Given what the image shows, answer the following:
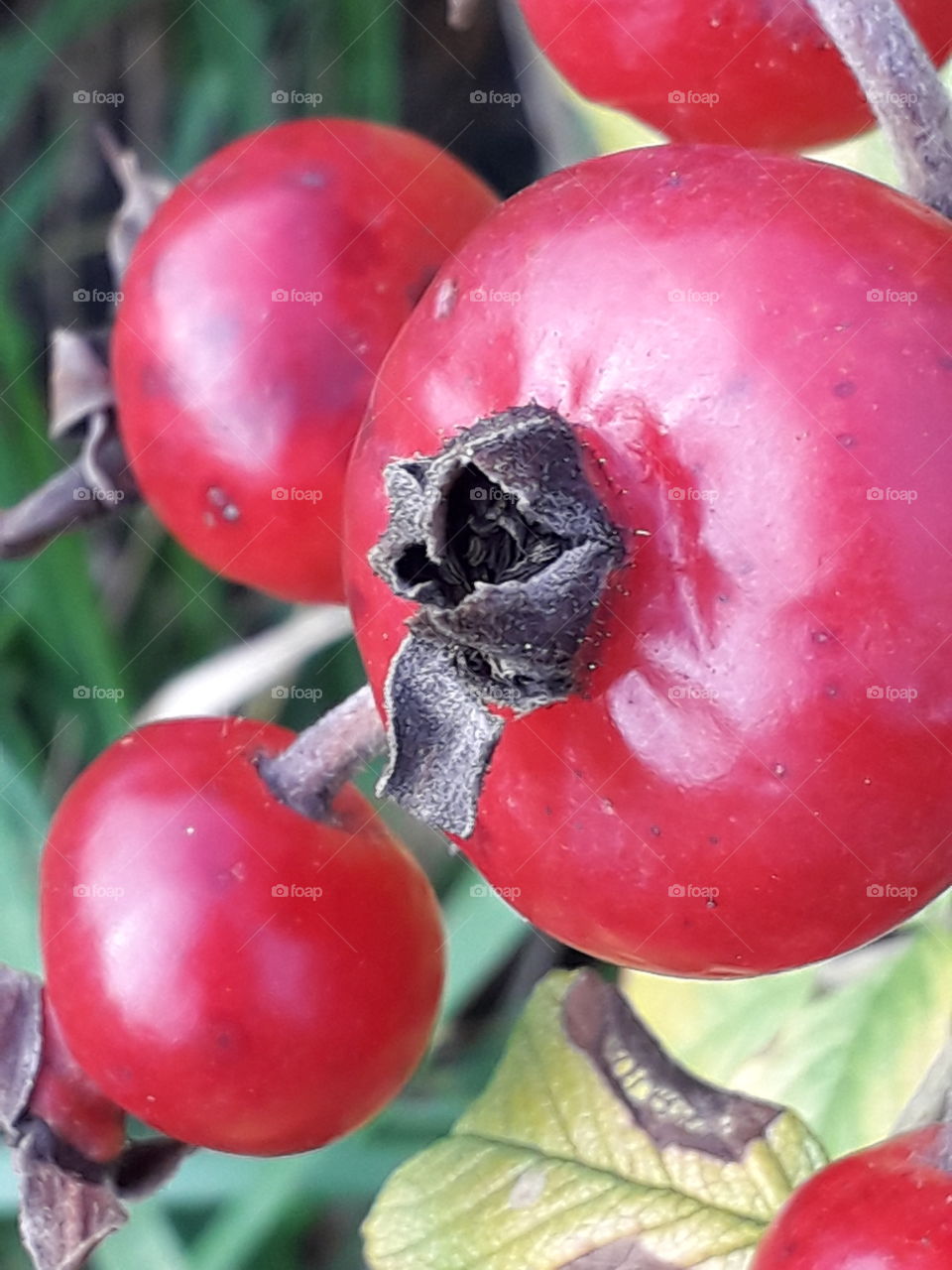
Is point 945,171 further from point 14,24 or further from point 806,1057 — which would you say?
point 14,24

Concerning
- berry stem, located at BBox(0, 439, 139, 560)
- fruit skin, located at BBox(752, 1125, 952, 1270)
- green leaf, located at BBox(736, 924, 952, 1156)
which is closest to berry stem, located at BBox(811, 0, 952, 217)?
fruit skin, located at BBox(752, 1125, 952, 1270)

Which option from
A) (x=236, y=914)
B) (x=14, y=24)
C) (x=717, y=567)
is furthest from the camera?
(x=14, y=24)

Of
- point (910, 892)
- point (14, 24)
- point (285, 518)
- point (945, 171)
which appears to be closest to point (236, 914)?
point (285, 518)

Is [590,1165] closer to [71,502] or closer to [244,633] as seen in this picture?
[71,502]

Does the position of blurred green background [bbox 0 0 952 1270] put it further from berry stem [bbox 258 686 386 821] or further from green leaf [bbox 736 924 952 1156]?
berry stem [bbox 258 686 386 821]

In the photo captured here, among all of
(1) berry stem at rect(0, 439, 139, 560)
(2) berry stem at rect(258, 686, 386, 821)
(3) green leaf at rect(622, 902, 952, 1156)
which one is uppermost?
(1) berry stem at rect(0, 439, 139, 560)

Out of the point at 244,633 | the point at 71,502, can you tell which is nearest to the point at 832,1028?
the point at 71,502
